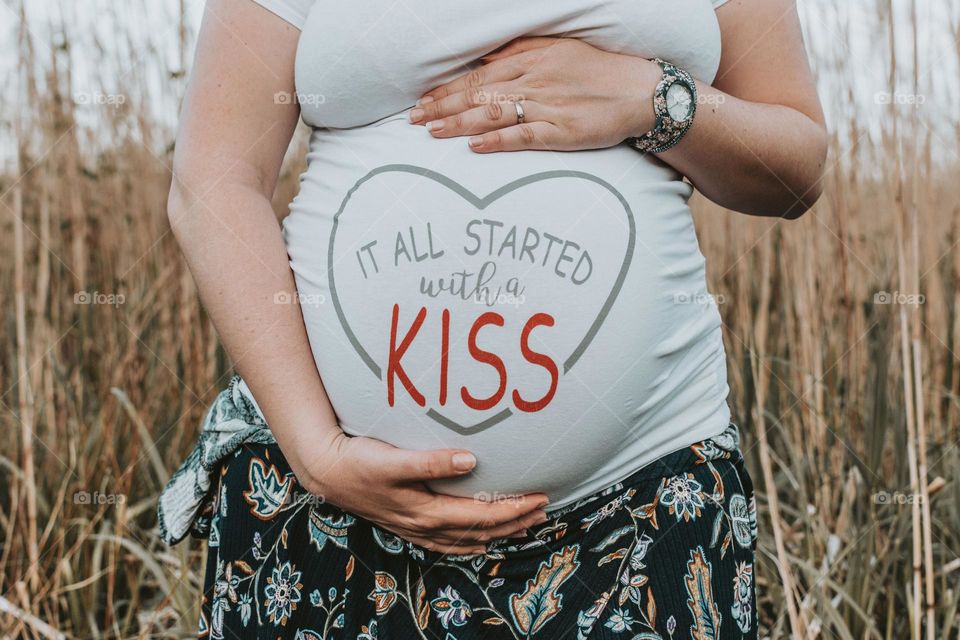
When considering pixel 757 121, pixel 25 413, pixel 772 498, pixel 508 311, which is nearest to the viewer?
pixel 508 311

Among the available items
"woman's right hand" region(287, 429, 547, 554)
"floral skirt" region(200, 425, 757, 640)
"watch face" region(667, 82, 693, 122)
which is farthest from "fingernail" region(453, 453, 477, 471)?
"watch face" region(667, 82, 693, 122)

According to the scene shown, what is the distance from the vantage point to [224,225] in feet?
3.05

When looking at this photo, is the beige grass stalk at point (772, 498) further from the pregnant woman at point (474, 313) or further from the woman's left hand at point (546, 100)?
the woman's left hand at point (546, 100)

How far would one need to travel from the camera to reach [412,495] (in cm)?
86

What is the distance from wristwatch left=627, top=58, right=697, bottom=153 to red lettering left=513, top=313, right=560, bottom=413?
0.24 metres

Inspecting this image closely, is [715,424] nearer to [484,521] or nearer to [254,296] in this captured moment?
[484,521]

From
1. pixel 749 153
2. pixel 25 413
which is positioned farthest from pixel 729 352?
pixel 25 413

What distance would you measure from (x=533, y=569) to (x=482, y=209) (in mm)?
375

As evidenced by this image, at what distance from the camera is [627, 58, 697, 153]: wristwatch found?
92 centimetres

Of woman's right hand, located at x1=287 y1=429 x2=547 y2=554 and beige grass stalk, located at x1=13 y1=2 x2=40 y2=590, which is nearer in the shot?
woman's right hand, located at x1=287 y1=429 x2=547 y2=554

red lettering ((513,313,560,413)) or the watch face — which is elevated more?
the watch face

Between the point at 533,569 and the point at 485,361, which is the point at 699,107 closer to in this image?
the point at 485,361

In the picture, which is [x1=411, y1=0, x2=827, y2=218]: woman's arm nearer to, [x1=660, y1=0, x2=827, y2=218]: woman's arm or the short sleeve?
[x1=660, y1=0, x2=827, y2=218]: woman's arm

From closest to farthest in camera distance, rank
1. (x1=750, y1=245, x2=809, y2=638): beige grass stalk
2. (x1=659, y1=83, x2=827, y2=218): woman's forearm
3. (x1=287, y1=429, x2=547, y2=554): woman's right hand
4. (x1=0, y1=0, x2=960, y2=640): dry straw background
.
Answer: (x1=287, y1=429, x2=547, y2=554): woman's right hand < (x1=659, y1=83, x2=827, y2=218): woman's forearm < (x1=750, y1=245, x2=809, y2=638): beige grass stalk < (x1=0, y1=0, x2=960, y2=640): dry straw background
